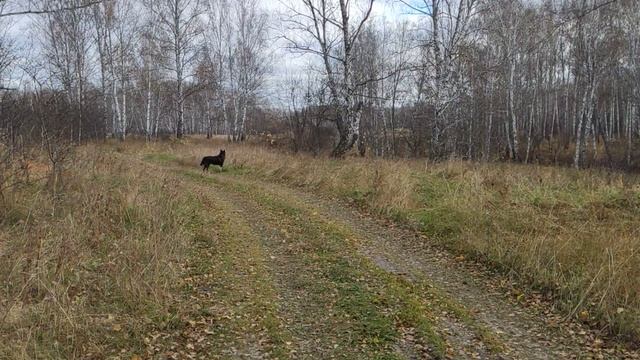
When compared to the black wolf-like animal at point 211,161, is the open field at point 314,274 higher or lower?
lower

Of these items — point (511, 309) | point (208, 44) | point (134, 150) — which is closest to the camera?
point (511, 309)

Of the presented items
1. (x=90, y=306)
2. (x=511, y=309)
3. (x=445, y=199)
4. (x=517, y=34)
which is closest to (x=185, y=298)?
(x=90, y=306)

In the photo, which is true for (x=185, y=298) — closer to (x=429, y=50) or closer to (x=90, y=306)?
(x=90, y=306)

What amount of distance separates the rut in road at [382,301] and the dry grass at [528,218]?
1.54 feet

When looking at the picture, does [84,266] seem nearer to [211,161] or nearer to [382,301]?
[382,301]

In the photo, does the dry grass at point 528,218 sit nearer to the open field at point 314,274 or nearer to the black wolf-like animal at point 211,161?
the open field at point 314,274

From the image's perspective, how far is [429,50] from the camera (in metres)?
18.0

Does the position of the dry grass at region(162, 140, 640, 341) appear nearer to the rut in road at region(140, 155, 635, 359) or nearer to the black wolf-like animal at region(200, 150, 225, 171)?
the rut in road at region(140, 155, 635, 359)

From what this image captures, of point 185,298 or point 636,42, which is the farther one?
point 636,42

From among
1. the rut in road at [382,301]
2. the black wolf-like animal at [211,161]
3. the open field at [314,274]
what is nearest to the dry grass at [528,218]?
the open field at [314,274]

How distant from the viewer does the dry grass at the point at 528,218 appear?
15.9ft

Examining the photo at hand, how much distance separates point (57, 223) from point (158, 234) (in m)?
1.39

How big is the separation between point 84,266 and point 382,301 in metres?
3.48

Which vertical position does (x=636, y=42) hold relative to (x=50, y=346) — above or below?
above
